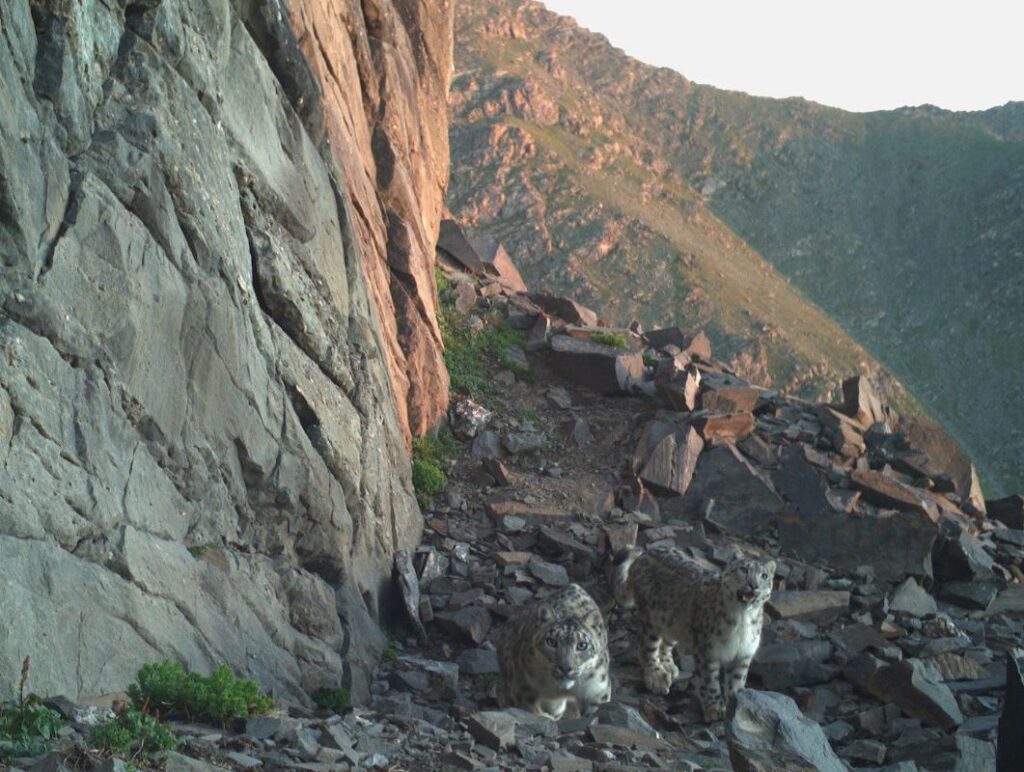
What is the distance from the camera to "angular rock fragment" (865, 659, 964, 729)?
13875 millimetres

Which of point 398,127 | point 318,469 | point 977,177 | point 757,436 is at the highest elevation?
point 977,177

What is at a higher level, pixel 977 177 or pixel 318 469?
pixel 977 177

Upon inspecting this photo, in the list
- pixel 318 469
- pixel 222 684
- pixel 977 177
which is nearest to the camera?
pixel 222 684

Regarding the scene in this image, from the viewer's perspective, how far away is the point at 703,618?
48.6 ft

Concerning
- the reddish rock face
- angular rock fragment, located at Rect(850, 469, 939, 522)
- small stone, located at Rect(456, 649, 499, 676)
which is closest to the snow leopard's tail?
small stone, located at Rect(456, 649, 499, 676)

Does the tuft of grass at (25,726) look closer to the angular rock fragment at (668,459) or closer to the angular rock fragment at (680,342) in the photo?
the angular rock fragment at (668,459)

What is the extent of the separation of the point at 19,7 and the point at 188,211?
2.75 m

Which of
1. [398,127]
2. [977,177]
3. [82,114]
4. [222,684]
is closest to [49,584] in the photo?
[222,684]

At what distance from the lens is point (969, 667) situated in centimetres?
1589

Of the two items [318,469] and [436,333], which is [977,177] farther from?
[318,469]

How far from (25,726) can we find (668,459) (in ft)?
52.4

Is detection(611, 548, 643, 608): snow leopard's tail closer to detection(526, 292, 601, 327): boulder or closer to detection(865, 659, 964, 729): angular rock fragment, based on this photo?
detection(865, 659, 964, 729): angular rock fragment

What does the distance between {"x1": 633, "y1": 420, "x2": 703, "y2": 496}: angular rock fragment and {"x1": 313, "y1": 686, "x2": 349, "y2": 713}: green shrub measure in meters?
10.5

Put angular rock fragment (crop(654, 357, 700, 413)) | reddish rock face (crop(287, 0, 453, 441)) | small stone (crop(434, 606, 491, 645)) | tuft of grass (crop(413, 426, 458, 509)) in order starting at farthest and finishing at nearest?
angular rock fragment (crop(654, 357, 700, 413)) < tuft of grass (crop(413, 426, 458, 509)) < reddish rock face (crop(287, 0, 453, 441)) < small stone (crop(434, 606, 491, 645))
